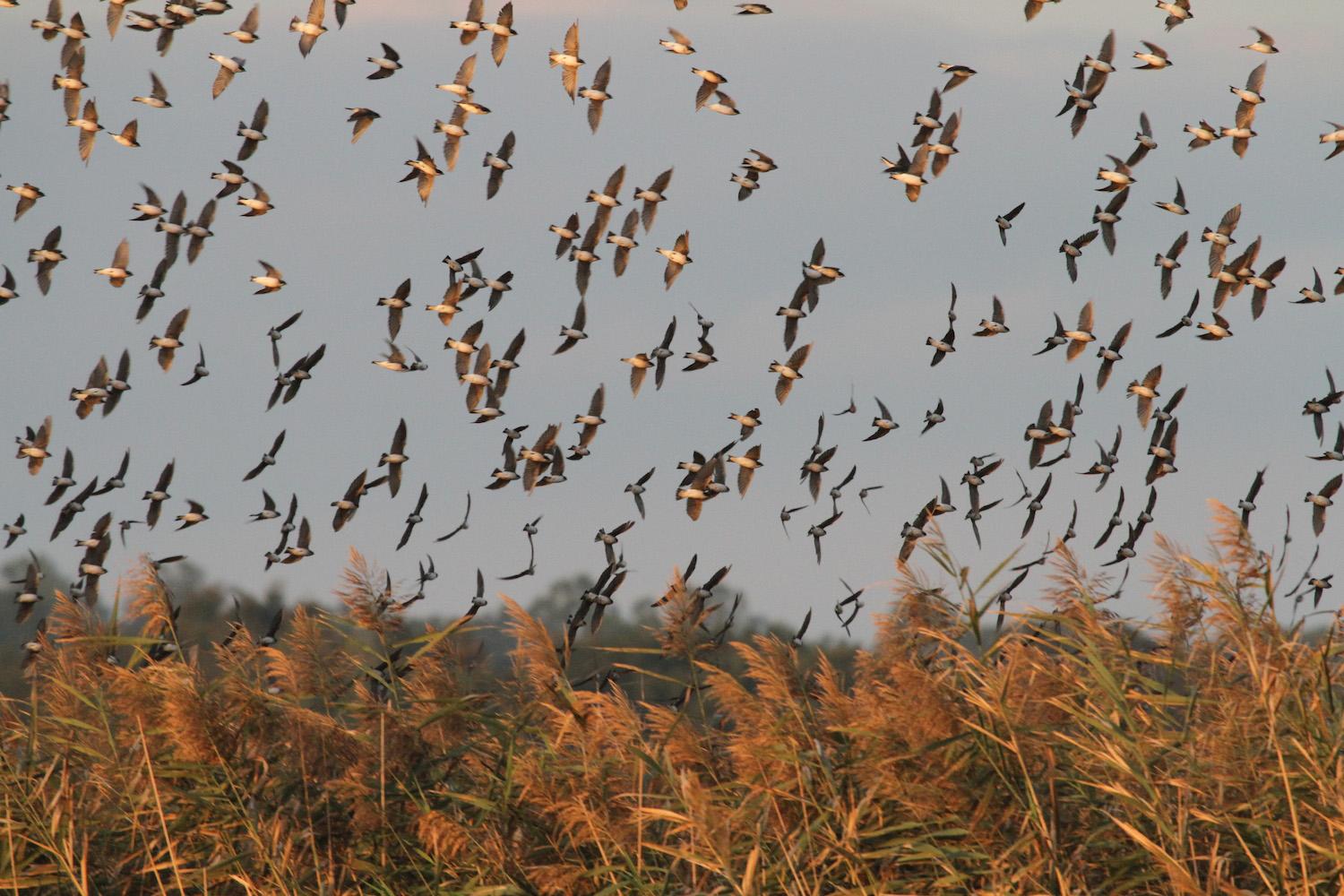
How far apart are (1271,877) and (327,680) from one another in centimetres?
488

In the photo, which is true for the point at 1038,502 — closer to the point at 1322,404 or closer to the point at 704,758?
the point at 1322,404

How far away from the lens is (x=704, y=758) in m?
7.71

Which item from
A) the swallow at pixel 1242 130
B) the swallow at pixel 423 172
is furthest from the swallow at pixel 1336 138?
the swallow at pixel 423 172

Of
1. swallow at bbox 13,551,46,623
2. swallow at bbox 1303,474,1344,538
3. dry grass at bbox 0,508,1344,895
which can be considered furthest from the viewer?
swallow at bbox 1303,474,1344,538

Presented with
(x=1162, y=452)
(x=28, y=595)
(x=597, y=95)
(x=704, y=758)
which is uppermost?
(x=597, y=95)

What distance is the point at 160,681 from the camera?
7.79m

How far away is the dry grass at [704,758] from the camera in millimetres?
6574

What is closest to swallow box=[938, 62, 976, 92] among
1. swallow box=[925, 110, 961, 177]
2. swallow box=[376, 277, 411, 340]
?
swallow box=[925, 110, 961, 177]

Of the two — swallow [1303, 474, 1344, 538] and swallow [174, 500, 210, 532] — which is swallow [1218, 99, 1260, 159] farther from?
swallow [174, 500, 210, 532]

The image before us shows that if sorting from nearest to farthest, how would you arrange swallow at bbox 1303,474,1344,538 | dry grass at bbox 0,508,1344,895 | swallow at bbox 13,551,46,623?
dry grass at bbox 0,508,1344,895
swallow at bbox 13,551,46,623
swallow at bbox 1303,474,1344,538

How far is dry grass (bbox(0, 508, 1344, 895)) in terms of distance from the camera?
259 inches

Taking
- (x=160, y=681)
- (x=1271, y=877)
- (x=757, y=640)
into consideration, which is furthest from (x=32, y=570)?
(x=1271, y=877)

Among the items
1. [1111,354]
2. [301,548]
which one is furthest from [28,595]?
[1111,354]

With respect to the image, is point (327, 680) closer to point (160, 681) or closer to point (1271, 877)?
point (160, 681)
